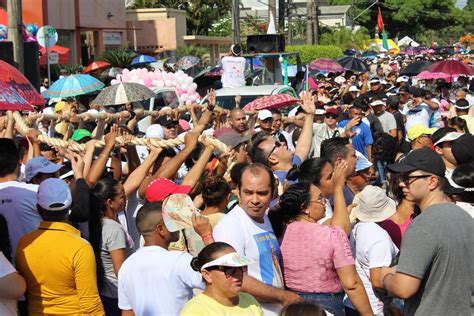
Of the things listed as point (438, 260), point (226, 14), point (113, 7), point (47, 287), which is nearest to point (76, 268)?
point (47, 287)

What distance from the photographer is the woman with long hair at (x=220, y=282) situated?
4383 millimetres

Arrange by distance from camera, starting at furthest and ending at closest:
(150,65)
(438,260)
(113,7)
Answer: (113,7) → (150,65) → (438,260)

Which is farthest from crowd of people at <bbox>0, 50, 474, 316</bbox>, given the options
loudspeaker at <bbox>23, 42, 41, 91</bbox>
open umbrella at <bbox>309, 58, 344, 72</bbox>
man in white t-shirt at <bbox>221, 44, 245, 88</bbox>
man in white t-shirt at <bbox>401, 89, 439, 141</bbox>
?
open umbrella at <bbox>309, 58, 344, 72</bbox>

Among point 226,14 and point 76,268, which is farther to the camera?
point 226,14

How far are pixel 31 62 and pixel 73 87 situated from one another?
999mm

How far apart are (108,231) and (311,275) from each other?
4.84ft

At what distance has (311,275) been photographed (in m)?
5.23

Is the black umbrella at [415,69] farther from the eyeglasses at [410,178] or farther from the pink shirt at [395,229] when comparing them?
the eyeglasses at [410,178]

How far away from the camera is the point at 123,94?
36.9 feet

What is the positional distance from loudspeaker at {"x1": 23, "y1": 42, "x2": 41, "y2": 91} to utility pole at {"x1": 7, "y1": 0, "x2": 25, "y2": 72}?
3.0 inches

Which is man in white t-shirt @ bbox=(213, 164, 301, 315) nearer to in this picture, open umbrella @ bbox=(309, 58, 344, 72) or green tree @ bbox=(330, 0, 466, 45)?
open umbrella @ bbox=(309, 58, 344, 72)

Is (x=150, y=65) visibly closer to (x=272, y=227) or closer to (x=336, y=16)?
(x=272, y=227)

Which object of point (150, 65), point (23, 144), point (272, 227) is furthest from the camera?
point (150, 65)

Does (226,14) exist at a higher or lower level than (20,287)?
higher
